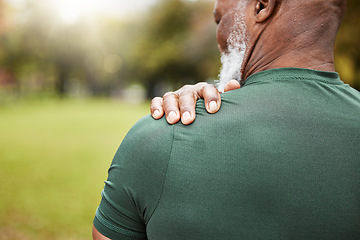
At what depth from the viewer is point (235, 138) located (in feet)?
4.66

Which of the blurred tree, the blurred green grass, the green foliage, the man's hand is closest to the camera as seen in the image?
the man's hand

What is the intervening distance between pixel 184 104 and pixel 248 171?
1.38 ft

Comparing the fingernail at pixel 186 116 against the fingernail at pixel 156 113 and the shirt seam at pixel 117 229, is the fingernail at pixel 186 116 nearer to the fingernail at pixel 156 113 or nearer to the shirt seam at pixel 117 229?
the fingernail at pixel 156 113

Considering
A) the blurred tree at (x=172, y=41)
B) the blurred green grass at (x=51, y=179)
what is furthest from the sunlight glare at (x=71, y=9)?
the blurred green grass at (x=51, y=179)

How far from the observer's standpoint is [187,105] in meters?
1.54

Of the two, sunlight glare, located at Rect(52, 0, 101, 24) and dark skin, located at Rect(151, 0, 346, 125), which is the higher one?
dark skin, located at Rect(151, 0, 346, 125)

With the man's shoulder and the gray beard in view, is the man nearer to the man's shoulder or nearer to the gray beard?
the man's shoulder

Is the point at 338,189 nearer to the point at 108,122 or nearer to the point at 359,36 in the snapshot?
the point at 359,36

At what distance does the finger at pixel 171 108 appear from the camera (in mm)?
1505

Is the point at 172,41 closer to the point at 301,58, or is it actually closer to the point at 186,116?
the point at 301,58

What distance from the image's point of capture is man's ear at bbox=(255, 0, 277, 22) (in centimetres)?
165

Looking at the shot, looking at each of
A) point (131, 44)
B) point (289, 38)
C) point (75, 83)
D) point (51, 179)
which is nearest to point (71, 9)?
point (131, 44)

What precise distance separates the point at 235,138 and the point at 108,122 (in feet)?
62.1

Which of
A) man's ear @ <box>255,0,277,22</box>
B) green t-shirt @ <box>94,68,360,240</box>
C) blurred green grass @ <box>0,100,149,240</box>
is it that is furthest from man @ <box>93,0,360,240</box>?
blurred green grass @ <box>0,100,149,240</box>
